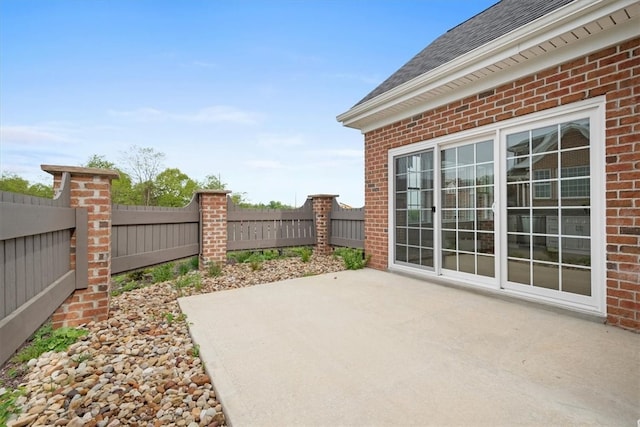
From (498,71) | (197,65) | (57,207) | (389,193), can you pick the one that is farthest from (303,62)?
(57,207)

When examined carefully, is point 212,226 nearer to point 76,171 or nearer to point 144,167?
point 76,171

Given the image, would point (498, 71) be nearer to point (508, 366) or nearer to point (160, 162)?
point (508, 366)

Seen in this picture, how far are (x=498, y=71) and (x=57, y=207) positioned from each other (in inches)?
186

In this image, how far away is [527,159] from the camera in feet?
10.5

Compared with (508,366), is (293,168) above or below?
above

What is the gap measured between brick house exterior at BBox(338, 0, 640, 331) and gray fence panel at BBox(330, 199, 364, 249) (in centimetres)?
162

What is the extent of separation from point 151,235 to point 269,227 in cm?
278

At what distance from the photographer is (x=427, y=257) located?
14.4ft

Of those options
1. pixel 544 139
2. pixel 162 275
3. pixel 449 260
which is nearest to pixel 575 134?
pixel 544 139

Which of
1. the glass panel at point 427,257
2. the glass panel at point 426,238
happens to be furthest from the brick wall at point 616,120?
the glass panel at point 427,257

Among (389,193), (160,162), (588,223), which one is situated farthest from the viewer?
(160,162)

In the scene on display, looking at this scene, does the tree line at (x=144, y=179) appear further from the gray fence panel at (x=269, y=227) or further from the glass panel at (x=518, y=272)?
the glass panel at (x=518, y=272)

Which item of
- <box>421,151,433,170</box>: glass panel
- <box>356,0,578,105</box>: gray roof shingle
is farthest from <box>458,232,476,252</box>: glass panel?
<box>356,0,578,105</box>: gray roof shingle

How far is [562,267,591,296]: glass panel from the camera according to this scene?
2.79m
